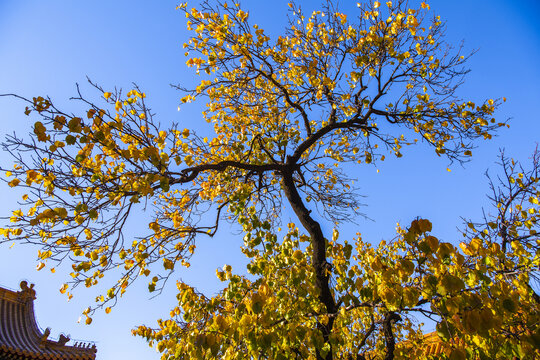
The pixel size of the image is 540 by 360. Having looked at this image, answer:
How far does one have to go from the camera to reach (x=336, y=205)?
686 cm

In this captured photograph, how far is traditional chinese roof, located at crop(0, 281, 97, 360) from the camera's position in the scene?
28.9 ft

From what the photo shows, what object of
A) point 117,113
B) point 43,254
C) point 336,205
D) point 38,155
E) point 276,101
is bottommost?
point 43,254

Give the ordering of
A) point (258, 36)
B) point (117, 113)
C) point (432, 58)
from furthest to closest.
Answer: point (432, 58) → point (258, 36) → point (117, 113)

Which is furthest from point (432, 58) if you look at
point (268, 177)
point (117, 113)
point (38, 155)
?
point (38, 155)

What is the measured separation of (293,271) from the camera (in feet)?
10.2

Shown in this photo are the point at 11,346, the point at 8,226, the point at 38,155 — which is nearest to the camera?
the point at 38,155

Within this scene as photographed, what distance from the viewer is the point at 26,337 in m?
9.89

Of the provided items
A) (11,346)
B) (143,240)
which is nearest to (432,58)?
(143,240)

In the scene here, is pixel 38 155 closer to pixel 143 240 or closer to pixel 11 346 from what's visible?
pixel 143 240

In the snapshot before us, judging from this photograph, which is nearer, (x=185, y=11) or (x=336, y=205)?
(x=185, y=11)

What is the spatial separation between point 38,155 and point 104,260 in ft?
5.00

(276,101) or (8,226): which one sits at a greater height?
(276,101)

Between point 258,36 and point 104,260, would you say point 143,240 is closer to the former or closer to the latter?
point 104,260

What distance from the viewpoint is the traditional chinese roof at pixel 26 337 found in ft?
28.9
